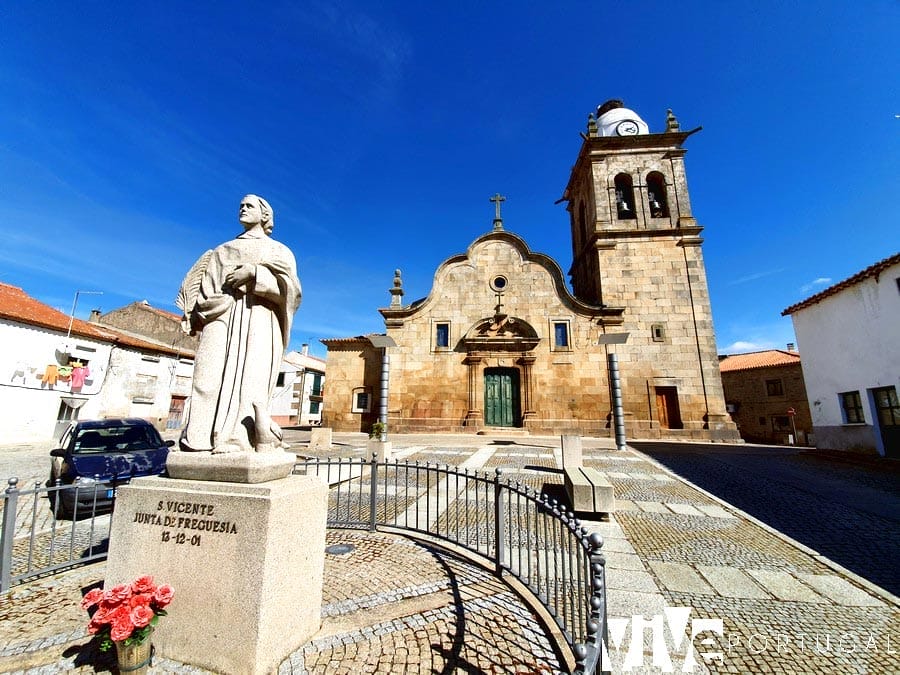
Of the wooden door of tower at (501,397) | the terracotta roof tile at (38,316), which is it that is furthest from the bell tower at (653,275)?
the terracotta roof tile at (38,316)

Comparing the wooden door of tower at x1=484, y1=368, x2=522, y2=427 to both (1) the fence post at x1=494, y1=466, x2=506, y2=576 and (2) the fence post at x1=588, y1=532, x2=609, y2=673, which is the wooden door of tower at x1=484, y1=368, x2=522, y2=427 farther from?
(2) the fence post at x1=588, y1=532, x2=609, y2=673

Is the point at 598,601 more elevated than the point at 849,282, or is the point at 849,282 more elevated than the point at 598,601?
the point at 849,282

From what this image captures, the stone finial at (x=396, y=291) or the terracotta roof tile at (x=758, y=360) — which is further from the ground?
the stone finial at (x=396, y=291)

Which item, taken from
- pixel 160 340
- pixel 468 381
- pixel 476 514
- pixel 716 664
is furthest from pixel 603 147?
pixel 160 340

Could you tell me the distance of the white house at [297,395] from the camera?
35.2 meters

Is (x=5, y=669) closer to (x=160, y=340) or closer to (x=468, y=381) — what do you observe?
(x=468, y=381)

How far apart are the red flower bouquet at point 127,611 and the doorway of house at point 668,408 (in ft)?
63.3

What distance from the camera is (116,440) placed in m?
7.47

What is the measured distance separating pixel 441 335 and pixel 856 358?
15588mm

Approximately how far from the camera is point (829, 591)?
3.70m

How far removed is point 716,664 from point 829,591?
7.12 feet

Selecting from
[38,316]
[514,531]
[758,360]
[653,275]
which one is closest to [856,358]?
[653,275]

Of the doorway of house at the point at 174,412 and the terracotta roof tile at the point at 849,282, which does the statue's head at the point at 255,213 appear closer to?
the terracotta roof tile at the point at 849,282

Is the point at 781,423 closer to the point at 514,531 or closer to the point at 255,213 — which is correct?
the point at 514,531
